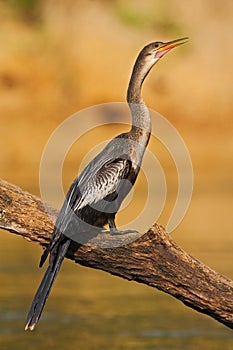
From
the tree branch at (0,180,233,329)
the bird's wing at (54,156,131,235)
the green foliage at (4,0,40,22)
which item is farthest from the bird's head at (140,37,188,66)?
the green foliage at (4,0,40,22)

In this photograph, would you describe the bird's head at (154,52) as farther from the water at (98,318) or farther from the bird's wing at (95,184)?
the water at (98,318)

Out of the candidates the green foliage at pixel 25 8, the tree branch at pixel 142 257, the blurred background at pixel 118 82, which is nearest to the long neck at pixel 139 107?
the tree branch at pixel 142 257

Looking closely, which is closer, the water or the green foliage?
the water

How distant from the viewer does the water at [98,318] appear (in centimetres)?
1068

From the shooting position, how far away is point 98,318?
11516mm

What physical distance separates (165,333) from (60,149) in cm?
1004

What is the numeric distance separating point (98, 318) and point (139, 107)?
3704 millimetres

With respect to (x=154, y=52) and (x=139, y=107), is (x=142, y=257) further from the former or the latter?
(x=154, y=52)

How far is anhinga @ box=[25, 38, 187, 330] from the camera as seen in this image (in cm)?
736

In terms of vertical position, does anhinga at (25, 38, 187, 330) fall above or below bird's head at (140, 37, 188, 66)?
below

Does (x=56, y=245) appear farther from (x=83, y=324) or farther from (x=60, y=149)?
(x=60, y=149)

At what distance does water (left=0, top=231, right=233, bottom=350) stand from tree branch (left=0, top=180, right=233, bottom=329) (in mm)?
2925

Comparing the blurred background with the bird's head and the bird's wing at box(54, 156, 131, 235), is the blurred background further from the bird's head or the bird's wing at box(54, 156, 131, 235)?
the bird's wing at box(54, 156, 131, 235)

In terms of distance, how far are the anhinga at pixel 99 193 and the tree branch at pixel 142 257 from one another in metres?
0.11
